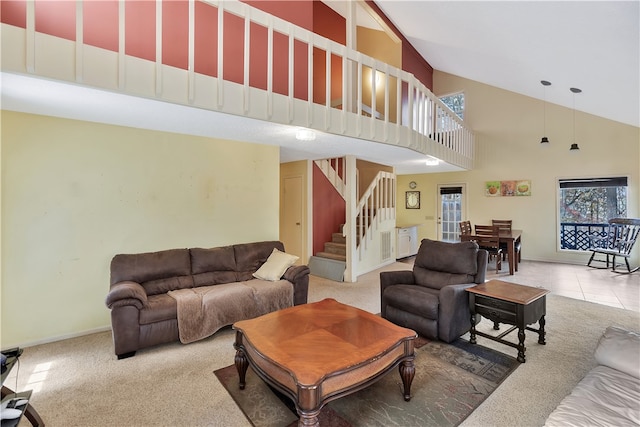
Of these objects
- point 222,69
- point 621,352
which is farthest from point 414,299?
point 222,69

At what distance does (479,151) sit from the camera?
25.9 feet

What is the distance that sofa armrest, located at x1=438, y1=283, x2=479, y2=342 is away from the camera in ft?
9.43

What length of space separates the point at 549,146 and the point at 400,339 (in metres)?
7.25

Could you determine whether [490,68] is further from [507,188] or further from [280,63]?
[280,63]

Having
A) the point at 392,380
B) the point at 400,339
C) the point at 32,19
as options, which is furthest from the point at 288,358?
the point at 32,19

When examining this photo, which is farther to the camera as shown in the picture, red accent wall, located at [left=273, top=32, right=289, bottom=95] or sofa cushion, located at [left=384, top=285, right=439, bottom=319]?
red accent wall, located at [left=273, top=32, right=289, bottom=95]

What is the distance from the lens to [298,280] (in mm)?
3717

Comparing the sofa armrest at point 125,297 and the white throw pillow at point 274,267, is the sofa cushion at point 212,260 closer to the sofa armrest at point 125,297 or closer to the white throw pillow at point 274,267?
the white throw pillow at point 274,267

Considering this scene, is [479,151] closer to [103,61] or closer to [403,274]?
[403,274]

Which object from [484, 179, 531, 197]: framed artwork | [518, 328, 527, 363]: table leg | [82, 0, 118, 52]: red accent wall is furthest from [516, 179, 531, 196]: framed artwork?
[82, 0, 118, 52]: red accent wall

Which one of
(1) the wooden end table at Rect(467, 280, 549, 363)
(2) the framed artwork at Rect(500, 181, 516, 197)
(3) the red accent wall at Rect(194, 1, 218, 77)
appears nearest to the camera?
(1) the wooden end table at Rect(467, 280, 549, 363)

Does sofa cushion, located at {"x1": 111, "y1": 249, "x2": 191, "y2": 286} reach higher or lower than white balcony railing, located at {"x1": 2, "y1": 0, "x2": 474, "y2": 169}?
lower

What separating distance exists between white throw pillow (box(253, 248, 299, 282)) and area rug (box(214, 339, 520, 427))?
1318mm

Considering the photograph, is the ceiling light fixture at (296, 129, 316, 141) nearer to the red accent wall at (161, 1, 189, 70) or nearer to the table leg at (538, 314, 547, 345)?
the red accent wall at (161, 1, 189, 70)
